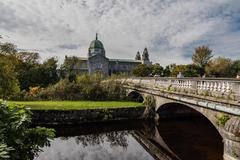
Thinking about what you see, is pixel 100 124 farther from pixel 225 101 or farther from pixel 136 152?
pixel 225 101

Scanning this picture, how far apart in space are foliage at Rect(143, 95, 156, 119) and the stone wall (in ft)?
2.01

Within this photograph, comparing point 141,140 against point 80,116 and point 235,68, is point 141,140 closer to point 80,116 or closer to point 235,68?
point 80,116

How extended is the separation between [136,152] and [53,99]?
19845 mm

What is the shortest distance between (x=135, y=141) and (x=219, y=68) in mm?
48762

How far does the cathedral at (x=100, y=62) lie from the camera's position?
10106cm

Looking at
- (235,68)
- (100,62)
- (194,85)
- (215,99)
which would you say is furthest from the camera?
(100,62)

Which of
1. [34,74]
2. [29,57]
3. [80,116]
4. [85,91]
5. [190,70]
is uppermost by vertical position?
[29,57]

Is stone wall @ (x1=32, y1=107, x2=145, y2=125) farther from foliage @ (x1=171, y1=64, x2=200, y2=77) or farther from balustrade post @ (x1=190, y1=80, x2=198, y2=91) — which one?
foliage @ (x1=171, y1=64, x2=200, y2=77)

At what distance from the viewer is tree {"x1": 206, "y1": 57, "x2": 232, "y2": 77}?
5769 cm

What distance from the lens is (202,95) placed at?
12.7 meters

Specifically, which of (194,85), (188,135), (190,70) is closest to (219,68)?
(190,70)

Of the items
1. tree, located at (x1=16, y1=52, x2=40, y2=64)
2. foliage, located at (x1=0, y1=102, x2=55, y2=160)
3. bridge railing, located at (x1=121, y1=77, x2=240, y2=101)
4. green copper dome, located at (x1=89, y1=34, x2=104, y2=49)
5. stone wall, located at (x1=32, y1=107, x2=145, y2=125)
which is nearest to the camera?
foliage, located at (x1=0, y1=102, x2=55, y2=160)

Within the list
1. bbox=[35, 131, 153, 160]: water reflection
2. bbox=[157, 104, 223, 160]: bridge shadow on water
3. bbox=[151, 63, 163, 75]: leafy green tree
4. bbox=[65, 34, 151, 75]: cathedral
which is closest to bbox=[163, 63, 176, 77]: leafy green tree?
bbox=[151, 63, 163, 75]: leafy green tree

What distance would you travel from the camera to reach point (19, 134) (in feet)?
14.6
